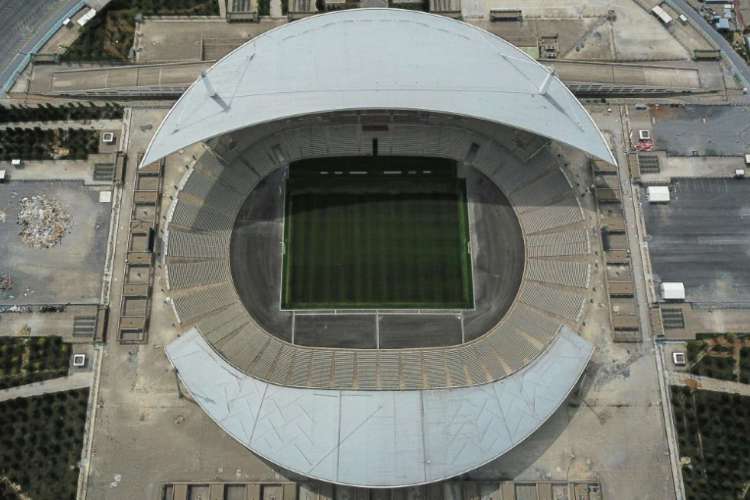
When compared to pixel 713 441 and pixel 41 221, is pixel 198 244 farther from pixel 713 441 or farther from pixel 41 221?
pixel 713 441

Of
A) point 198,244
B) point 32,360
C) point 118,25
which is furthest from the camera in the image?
point 118,25

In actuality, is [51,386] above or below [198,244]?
below

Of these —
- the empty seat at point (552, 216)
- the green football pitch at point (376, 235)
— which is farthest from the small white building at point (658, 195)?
the green football pitch at point (376, 235)

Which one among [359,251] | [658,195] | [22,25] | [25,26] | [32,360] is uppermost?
[22,25]

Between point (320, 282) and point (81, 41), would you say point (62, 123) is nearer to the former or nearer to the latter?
point (81, 41)

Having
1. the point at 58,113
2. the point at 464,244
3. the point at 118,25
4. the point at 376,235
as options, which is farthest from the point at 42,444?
the point at 118,25

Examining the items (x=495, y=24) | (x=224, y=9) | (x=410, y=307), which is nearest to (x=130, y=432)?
(x=410, y=307)

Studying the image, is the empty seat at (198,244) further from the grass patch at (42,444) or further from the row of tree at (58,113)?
the row of tree at (58,113)

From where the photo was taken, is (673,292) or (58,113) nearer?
(673,292)
